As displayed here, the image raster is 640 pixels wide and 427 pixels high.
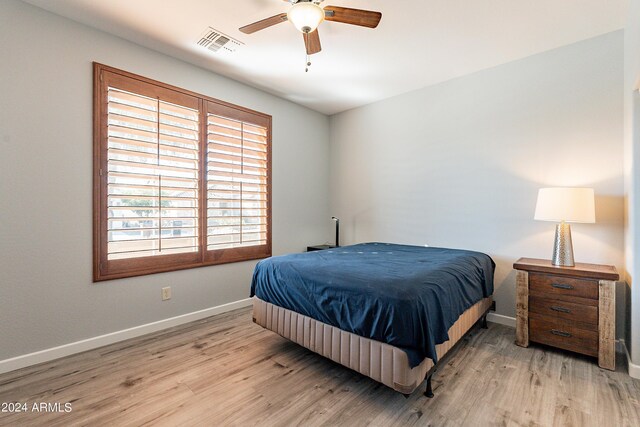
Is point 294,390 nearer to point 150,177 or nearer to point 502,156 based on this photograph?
point 150,177

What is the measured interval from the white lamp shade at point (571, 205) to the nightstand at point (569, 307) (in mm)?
419

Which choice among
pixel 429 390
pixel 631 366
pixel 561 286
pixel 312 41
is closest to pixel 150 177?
pixel 312 41

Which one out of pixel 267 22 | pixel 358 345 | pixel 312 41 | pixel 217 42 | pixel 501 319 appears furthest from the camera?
pixel 501 319

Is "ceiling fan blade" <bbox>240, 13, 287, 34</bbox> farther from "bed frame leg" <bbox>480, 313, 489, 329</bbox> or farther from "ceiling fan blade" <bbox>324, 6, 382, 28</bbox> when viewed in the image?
"bed frame leg" <bbox>480, 313, 489, 329</bbox>

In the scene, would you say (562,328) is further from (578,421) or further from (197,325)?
(197,325)

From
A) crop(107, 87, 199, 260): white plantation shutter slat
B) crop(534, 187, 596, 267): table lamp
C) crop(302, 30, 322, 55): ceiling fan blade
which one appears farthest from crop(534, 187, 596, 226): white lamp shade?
crop(107, 87, 199, 260): white plantation shutter slat

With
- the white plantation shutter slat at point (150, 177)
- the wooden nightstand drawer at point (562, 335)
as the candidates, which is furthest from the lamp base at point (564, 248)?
the white plantation shutter slat at point (150, 177)

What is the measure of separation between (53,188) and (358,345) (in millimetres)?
2645

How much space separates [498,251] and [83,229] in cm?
398

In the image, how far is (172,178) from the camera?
115 inches

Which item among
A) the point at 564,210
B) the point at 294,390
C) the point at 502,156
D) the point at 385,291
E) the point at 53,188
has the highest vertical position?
the point at 502,156

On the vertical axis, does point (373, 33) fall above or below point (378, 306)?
above

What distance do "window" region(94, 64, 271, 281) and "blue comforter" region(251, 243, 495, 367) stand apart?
100 cm

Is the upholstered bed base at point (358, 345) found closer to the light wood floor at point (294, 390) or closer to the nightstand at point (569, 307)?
the light wood floor at point (294, 390)
